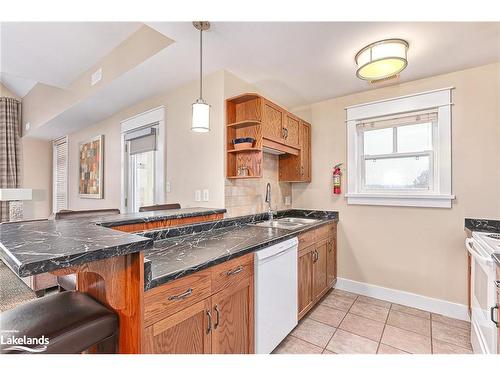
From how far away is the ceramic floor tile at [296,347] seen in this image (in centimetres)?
188

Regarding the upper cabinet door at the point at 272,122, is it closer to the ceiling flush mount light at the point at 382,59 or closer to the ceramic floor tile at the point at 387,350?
the ceiling flush mount light at the point at 382,59

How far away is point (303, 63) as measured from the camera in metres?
2.25

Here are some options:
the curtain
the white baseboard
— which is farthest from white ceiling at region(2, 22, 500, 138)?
the curtain

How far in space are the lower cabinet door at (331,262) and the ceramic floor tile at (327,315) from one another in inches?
13.3

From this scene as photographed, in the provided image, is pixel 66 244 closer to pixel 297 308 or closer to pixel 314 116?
pixel 297 308

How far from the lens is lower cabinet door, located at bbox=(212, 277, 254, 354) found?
136 centimetres

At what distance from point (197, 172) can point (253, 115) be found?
0.83m

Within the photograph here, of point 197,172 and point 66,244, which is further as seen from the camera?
point 197,172

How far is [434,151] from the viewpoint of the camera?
2557 millimetres

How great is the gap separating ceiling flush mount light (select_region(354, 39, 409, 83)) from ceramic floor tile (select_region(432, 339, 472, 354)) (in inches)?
88.8

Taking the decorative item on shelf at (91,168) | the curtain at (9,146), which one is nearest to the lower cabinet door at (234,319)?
the decorative item on shelf at (91,168)

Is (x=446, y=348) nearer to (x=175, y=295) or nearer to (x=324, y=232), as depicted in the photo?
(x=324, y=232)

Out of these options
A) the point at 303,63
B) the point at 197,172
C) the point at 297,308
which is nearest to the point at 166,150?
the point at 197,172

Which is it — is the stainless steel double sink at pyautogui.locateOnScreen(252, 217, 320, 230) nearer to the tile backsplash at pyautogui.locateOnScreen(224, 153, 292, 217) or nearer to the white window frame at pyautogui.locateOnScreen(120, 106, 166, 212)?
the tile backsplash at pyautogui.locateOnScreen(224, 153, 292, 217)
